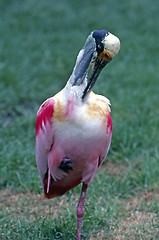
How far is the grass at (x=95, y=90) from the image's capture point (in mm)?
3805

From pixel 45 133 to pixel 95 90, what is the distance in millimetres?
3704

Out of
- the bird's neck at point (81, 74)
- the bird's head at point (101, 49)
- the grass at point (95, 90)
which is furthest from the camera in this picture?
the grass at point (95, 90)

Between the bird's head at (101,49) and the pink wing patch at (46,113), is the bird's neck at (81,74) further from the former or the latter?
the pink wing patch at (46,113)

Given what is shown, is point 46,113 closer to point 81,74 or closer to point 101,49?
point 81,74

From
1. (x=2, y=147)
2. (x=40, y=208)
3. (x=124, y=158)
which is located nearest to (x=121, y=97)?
(x=124, y=158)

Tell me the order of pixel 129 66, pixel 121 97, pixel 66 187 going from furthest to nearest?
pixel 129 66 → pixel 121 97 → pixel 66 187

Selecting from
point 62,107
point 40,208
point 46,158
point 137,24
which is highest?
point 137,24

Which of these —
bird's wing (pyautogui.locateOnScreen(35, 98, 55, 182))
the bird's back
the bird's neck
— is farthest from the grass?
the bird's neck

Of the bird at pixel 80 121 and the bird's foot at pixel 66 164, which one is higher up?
the bird at pixel 80 121

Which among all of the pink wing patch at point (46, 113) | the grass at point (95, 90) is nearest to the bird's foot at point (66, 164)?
the pink wing patch at point (46, 113)

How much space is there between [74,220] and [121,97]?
3.20 meters

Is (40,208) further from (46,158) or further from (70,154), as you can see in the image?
(70,154)

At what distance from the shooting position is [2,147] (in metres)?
5.13

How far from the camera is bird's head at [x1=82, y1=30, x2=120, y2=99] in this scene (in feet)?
9.57
